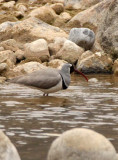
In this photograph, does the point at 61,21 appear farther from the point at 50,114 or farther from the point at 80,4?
the point at 50,114

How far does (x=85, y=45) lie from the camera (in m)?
23.8

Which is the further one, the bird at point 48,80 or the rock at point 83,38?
the rock at point 83,38

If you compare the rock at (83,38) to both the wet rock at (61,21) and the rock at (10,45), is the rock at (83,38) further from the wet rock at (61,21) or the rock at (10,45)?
the wet rock at (61,21)

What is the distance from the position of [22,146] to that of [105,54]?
46.1ft

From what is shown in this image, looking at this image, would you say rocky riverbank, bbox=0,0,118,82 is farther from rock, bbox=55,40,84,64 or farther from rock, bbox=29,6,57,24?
rock, bbox=29,6,57,24

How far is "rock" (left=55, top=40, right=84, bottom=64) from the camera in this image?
22.1m

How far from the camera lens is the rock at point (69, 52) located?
869 inches

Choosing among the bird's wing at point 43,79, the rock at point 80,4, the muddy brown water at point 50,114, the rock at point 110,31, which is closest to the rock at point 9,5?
the rock at point 80,4

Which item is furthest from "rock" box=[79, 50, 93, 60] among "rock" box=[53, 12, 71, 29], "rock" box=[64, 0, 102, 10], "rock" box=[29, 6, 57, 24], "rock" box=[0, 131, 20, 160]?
"rock" box=[64, 0, 102, 10]

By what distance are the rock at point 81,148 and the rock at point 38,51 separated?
54.3ft

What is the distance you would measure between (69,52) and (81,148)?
16.5 metres

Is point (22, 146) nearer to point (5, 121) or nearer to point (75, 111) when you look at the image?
point (5, 121)

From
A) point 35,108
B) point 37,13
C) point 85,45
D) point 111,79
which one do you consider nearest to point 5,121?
point 35,108

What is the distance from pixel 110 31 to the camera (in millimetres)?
23172
